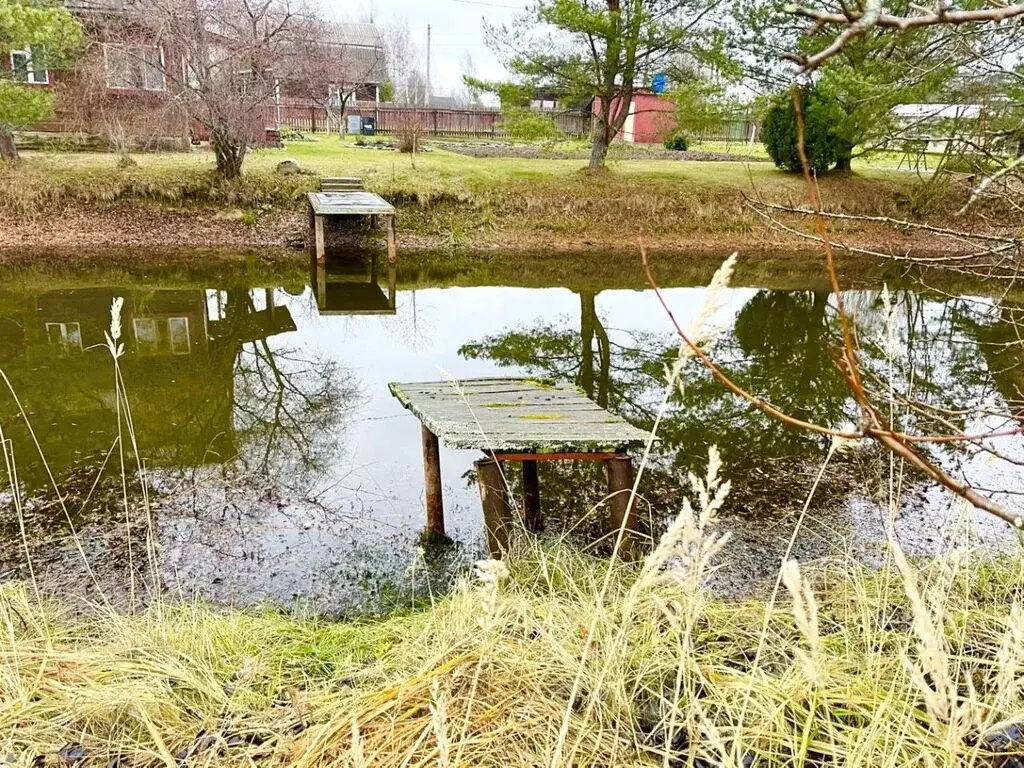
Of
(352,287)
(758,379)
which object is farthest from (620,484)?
(352,287)

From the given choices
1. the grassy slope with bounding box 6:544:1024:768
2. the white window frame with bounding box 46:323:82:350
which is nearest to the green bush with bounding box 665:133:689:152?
the white window frame with bounding box 46:323:82:350

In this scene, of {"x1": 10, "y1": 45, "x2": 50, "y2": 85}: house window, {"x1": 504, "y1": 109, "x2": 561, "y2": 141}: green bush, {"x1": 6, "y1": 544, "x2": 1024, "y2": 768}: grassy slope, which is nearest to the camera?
{"x1": 6, "y1": 544, "x2": 1024, "y2": 768}: grassy slope

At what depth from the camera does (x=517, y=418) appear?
13.7ft

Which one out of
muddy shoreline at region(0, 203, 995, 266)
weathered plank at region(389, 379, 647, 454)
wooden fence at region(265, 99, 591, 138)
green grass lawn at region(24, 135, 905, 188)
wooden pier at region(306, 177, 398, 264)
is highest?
wooden fence at region(265, 99, 591, 138)

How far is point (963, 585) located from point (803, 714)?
4.86 ft

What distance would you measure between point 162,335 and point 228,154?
7.46 m

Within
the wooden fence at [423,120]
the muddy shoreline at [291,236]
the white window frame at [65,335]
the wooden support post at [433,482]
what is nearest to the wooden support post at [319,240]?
the muddy shoreline at [291,236]

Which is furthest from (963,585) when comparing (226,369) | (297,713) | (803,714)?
(226,369)

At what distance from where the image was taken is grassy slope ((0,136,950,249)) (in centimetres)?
1461

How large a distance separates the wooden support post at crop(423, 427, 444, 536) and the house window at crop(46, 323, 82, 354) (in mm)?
5101

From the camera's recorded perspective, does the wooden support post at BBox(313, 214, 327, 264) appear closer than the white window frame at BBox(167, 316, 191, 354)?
No

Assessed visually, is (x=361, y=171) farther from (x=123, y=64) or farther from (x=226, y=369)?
(x=226, y=369)

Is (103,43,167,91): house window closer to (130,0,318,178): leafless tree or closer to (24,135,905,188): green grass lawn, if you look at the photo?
(130,0,318,178): leafless tree

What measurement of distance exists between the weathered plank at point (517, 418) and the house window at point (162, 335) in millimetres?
4309
